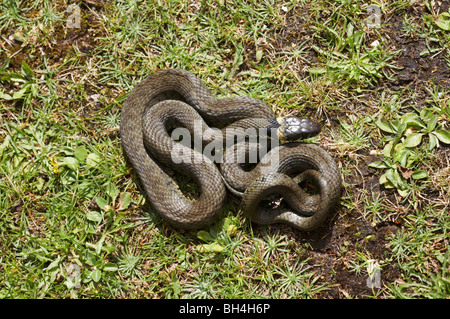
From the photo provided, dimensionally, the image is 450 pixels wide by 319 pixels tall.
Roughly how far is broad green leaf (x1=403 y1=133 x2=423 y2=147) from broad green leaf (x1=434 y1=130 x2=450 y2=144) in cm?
20

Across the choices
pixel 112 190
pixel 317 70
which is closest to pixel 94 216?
pixel 112 190

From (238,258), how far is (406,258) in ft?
6.01

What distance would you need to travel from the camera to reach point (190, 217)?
4520 mm

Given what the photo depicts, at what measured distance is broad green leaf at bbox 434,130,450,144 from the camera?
15.4ft

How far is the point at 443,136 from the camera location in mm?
4699

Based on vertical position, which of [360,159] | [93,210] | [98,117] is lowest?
[93,210]

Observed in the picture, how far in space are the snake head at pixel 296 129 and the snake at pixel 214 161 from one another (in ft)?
0.04

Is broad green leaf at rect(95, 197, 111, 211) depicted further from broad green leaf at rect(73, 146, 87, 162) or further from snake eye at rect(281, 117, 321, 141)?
snake eye at rect(281, 117, 321, 141)

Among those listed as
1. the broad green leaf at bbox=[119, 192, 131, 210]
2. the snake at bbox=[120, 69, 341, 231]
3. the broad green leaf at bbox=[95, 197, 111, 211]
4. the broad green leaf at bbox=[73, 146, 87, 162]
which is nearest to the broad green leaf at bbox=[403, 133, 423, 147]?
the snake at bbox=[120, 69, 341, 231]

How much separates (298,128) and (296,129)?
3 centimetres

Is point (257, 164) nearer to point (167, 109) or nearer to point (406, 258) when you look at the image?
point (167, 109)

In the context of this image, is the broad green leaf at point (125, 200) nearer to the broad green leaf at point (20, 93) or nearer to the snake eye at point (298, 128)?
the broad green leaf at point (20, 93)

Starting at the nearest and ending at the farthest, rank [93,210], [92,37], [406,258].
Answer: [406,258]
[93,210]
[92,37]
